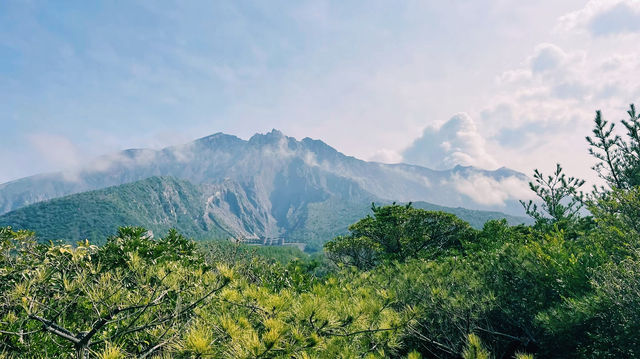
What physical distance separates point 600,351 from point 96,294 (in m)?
6.84

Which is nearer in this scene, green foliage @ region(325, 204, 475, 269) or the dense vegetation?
the dense vegetation

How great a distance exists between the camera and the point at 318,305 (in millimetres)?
3074

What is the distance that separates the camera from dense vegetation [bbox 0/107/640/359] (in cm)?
258

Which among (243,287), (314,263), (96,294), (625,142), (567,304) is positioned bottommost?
(314,263)

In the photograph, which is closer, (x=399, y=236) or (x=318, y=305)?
(x=318, y=305)

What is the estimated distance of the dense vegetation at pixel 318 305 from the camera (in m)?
2.58

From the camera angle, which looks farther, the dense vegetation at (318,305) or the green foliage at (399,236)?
the green foliage at (399,236)

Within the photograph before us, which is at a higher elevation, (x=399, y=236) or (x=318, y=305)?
(x=318, y=305)

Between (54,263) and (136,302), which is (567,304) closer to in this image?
(136,302)

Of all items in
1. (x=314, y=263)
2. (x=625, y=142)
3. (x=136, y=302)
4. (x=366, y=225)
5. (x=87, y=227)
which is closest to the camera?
(x=136, y=302)

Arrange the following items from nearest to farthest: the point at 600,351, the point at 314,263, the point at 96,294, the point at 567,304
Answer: the point at 96,294 → the point at 600,351 → the point at 567,304 → the point at 314,263

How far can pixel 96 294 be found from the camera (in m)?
2.44

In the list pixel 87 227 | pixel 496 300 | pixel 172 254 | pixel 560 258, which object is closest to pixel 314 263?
pixel 172 254

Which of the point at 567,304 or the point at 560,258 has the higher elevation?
the point at 560,258
